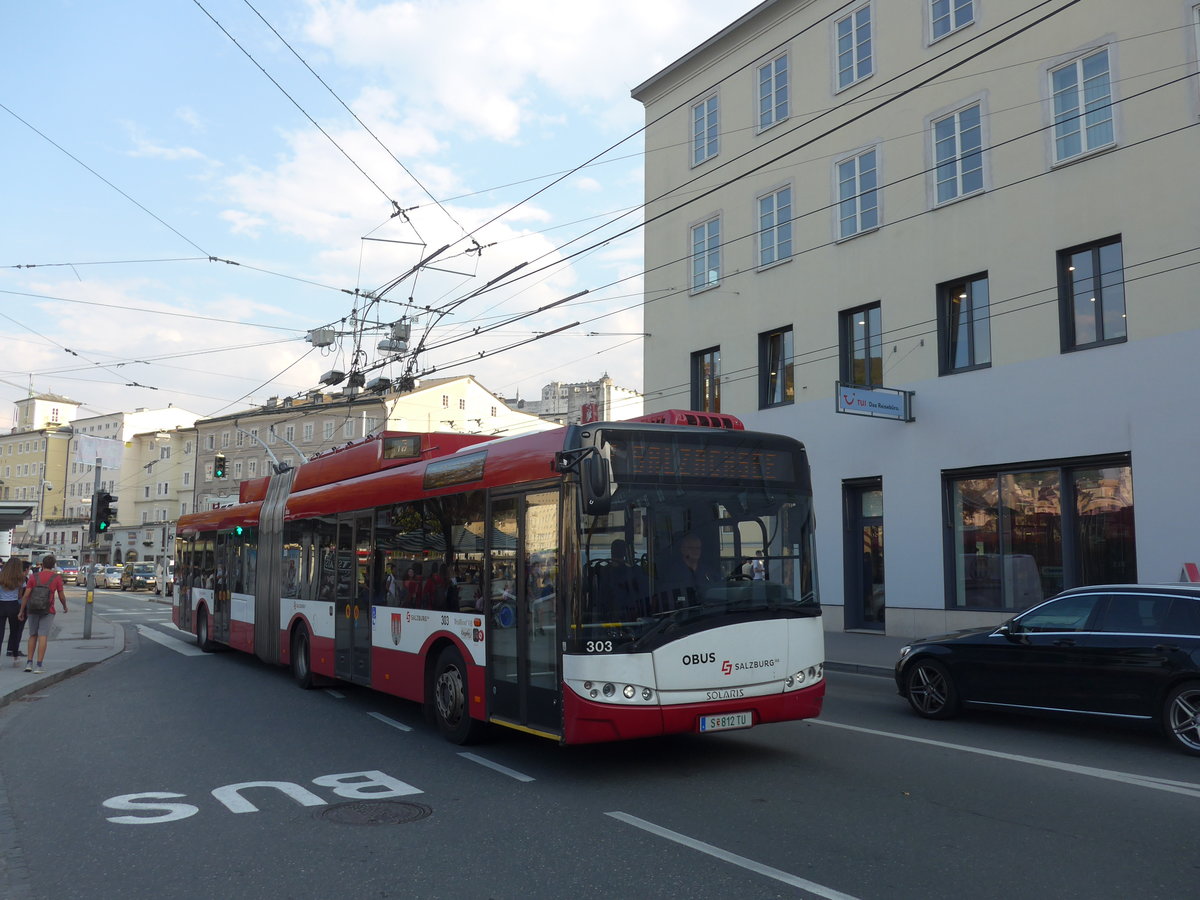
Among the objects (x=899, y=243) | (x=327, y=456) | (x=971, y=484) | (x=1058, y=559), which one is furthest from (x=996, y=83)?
(x=327, y=456)

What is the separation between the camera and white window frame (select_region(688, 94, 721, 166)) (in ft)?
81.7

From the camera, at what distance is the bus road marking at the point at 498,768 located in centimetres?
781

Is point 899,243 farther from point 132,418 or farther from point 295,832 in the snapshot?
point 132,418

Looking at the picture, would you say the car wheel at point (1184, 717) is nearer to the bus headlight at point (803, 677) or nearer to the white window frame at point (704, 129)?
the bus headlight at point (803, 677)

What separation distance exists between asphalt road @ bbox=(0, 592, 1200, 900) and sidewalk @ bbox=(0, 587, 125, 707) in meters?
3.02

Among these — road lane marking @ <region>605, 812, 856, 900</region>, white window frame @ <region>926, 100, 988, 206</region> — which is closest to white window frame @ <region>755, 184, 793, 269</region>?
white window frame @ <region>926, 100, 988, 206</region>

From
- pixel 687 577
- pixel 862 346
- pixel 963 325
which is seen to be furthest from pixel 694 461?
pixel 862 346

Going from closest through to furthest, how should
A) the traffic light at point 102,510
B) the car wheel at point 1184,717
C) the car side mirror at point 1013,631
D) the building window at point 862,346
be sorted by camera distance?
1. the car wheel at point 1184,717
2. the car side mirror at point 1013,631
3. the building window at point 862,346
4. the traffic light at point 102,510

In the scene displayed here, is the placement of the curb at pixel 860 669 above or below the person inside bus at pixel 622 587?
below

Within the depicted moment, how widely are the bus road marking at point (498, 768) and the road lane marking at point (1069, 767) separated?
3.68 m

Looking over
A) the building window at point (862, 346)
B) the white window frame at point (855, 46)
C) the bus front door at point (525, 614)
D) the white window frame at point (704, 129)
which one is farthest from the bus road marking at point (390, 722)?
the white window frame at point (704, 129)

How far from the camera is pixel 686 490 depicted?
7.81 m

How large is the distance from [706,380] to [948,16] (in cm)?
981

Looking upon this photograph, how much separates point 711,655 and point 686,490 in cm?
128
